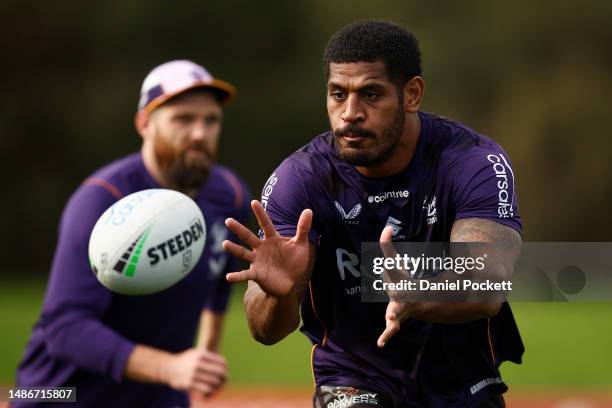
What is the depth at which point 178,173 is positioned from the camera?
22.9ft

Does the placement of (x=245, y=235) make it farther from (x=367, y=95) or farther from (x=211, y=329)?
(x=211, y=329)

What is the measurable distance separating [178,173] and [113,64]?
62.2 ft

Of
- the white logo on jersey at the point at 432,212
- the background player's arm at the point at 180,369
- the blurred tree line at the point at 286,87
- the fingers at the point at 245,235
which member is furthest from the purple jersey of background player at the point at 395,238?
the blurred tree line at the point at 286,87

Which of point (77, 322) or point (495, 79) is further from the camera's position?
point (495, 79)

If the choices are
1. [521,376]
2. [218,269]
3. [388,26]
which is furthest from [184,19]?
[388,26]

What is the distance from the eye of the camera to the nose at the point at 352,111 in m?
5.16

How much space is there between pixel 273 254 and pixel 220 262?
7.73ft

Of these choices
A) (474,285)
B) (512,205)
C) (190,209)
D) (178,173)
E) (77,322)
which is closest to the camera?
(474,285)

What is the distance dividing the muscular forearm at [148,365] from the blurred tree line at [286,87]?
718 inches

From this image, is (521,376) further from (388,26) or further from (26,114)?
(26,114)

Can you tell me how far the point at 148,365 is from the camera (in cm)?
612

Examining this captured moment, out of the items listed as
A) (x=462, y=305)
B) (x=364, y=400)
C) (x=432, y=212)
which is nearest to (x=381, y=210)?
(x=432, y=212)

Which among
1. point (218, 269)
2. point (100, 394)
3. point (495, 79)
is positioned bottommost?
point (100, 394)

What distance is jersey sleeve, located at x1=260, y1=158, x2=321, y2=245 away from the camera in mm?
5270
